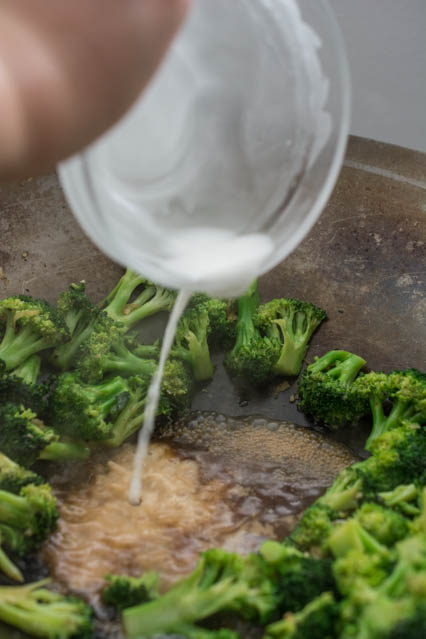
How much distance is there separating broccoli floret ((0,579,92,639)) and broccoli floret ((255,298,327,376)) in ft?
4.21

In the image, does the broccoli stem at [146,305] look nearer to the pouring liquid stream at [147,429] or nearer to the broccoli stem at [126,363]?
the broccoli stem at [126,363]

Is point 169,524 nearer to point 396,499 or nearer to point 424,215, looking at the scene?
point 396,499

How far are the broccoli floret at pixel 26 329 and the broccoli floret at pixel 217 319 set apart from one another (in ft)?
1.88

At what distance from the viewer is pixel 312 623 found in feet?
6.21

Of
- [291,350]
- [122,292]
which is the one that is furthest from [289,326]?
[122,292]

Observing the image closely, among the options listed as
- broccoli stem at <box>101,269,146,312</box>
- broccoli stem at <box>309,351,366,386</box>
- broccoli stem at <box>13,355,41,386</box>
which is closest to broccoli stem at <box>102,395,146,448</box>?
broccoli stem at <box>13,355,41,386</box>

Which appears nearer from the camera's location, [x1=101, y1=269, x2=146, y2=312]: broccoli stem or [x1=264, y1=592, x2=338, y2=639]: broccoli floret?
[x1=264, y1=592, x2=338, y2=639]: broccoli floret

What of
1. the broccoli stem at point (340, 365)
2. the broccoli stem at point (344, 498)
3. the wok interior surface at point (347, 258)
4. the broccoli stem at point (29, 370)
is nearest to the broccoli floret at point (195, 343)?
the wok interior surface at point (347, 258)

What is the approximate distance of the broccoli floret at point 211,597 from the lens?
202 centimetres

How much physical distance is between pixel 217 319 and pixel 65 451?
34.0 inches

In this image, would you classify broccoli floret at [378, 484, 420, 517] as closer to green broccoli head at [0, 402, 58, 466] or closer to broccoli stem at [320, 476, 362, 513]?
broccoli stem at [320, 476, 362, 513]

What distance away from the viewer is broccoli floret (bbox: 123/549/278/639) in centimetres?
202

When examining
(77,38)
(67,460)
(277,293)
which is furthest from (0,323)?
(77,38)

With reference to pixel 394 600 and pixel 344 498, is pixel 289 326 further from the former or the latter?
pixel 394 600
